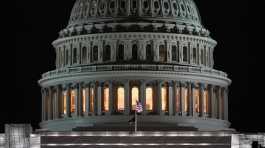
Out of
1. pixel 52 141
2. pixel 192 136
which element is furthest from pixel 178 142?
pixel 52 141

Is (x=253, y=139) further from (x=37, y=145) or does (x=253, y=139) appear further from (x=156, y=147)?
(x=37, y=145)

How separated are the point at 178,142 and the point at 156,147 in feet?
10.1

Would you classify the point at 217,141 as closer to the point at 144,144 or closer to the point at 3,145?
the point at 144,144

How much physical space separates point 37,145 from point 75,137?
471cm

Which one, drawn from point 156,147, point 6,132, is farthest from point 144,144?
point 6,132

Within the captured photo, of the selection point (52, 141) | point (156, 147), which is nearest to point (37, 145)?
point (52, 141)

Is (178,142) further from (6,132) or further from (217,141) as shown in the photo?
(6,132)

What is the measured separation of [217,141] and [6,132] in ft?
82.4

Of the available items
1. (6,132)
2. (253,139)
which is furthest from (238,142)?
(6,132)

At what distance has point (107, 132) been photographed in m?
195

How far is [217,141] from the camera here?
641ft

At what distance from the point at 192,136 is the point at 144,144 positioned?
6.07m

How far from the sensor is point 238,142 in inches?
7653

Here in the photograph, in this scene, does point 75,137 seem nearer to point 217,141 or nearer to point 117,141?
point 117,141
